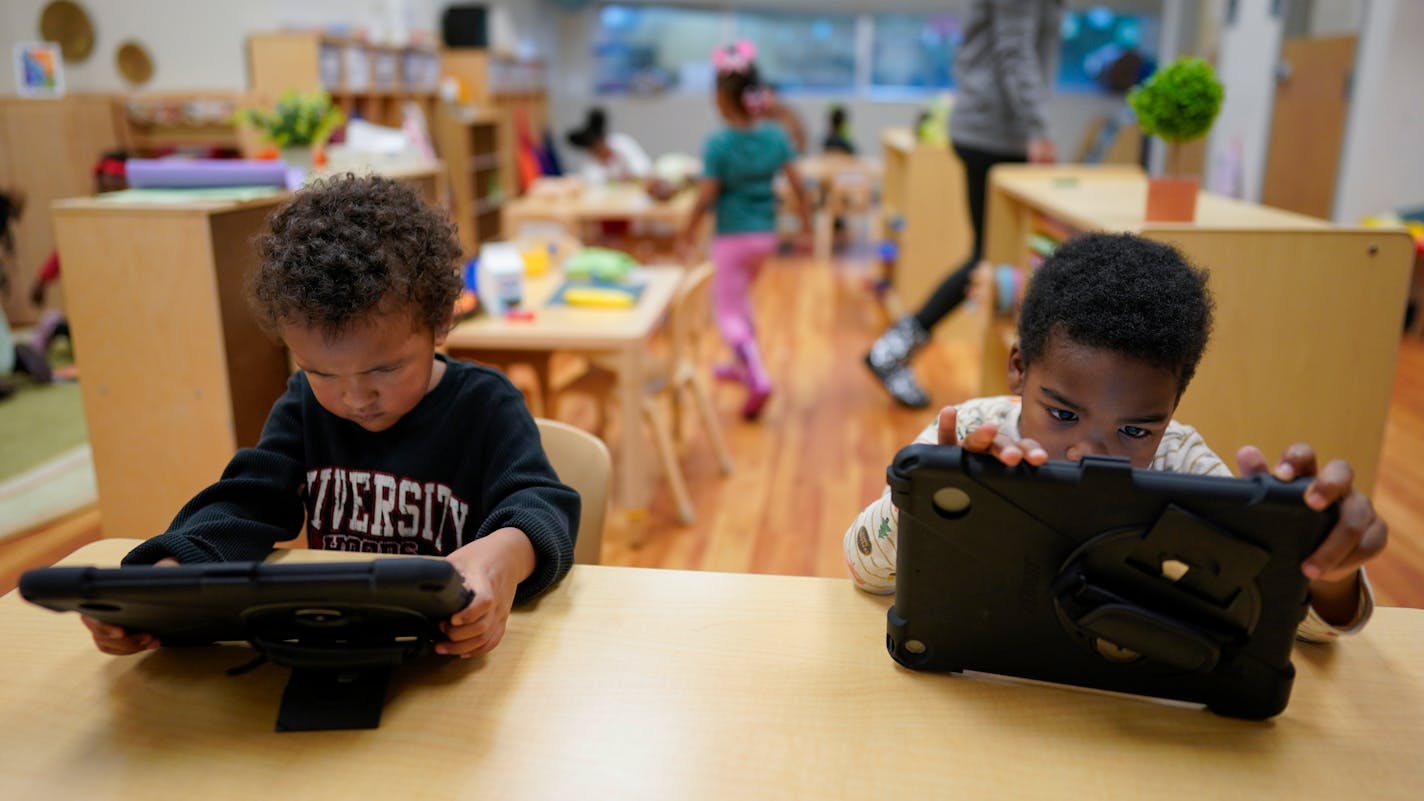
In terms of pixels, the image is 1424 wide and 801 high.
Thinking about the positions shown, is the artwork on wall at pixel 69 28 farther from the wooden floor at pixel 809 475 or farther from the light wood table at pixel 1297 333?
the light wood table at pixel 1297 333

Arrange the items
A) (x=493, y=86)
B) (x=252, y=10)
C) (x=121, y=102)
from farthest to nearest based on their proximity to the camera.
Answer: (x=493, y=86) → (x=252, y=10) → (x=121, y=102)

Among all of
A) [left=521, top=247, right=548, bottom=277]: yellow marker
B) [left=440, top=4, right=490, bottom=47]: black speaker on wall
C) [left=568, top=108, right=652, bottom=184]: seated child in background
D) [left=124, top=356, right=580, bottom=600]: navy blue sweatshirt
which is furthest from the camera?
[left=440, top=4, right=490, bottom=47]: black speaker on wall

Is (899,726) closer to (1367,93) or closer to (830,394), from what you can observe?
(830,394)

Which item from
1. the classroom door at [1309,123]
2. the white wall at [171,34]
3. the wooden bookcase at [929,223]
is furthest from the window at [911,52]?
the white wall at [171,34]

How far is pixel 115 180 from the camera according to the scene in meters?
2.54

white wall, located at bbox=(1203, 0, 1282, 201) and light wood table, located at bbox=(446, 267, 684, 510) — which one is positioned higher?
white wall, located at bbox=(1203, 0, 1282, 201)

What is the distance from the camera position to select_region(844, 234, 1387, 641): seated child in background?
3.22ft

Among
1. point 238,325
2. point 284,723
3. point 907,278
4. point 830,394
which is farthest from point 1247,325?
point 907,278

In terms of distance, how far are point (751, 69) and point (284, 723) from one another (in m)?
3.72

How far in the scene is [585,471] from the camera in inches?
52.8

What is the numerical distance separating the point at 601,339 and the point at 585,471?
1263 millimetres

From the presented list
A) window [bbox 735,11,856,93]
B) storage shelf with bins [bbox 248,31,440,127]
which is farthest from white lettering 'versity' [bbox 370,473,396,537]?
window [bbox 735,11,856,93]

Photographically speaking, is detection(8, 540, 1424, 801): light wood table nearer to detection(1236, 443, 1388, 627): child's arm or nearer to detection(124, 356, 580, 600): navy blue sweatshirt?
detection(1236, 443, 1388, 627): child's arm

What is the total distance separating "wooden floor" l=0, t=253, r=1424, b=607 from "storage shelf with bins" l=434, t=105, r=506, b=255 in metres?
2.94
